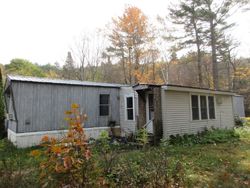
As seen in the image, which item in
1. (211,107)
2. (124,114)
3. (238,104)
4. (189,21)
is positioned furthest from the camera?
(238,104)

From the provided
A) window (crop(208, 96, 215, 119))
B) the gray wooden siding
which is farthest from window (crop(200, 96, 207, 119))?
the gray wooden siding

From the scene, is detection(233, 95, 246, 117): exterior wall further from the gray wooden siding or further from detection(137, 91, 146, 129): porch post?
the gray wooden siding

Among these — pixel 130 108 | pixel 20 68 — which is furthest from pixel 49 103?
pixel 20 68

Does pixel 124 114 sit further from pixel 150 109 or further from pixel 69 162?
pixel 69 162

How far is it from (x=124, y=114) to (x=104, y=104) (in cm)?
135

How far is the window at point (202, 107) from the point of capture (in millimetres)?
10297

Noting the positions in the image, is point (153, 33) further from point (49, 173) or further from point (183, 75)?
point (49, 173)

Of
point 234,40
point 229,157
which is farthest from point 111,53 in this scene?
point 229,157

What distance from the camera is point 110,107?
10.8 meters

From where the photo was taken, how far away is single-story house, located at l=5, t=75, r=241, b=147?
818 cm

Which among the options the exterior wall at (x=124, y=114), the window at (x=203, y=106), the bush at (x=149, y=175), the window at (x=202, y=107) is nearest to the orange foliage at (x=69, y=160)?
the bush at (x=149, y=175)

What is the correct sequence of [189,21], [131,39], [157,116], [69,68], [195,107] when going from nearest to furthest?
[157,116], [195,107], [189,21], [131,39], [69,68]

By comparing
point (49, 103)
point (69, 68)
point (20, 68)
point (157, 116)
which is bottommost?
point (157, 116)

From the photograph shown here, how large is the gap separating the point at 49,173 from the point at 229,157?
5943 millimetres
